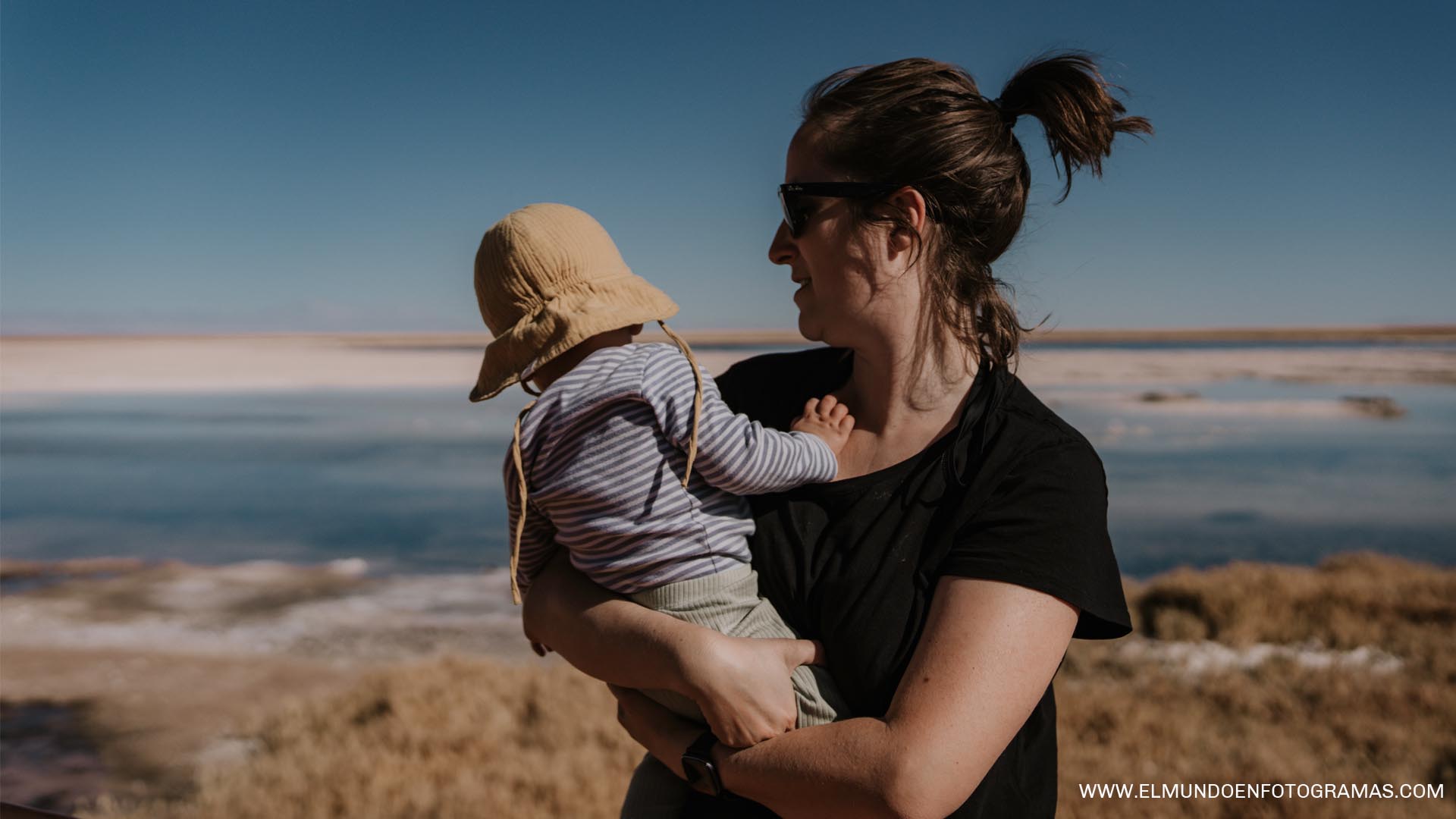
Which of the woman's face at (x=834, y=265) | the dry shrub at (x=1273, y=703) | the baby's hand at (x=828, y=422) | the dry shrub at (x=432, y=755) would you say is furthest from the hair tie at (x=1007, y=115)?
the dry shrub at (x=432, y=755)

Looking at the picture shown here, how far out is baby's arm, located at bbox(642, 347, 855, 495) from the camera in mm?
1547

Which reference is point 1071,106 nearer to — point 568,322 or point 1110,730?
point 568,322

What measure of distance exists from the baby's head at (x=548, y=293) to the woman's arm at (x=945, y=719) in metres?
0.74

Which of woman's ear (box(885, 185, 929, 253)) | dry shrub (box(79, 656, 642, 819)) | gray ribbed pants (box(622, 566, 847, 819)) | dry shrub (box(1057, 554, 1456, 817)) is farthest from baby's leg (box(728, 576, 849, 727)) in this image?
dry shrub (box(79, 656, 642, 819))

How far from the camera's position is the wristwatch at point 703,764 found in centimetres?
147

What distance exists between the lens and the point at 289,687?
25.7 feet

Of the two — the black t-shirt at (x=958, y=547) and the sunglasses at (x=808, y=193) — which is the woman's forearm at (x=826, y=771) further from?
the sunglasses at (x=808, y=193)

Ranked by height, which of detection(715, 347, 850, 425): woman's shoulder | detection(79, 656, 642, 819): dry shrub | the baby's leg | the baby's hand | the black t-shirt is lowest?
detection(79, 656, 642, 819): dry shrub

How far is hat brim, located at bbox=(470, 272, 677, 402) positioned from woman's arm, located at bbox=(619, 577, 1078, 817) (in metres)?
0.72

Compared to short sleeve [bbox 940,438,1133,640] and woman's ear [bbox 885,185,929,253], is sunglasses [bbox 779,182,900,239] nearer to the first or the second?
woman's ear [bbox 885,185,929,253]

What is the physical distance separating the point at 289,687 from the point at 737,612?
7.53 m

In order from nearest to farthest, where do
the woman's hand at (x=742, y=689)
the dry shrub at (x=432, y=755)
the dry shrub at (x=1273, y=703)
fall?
the woman's hand at (x=742, y=689), the dry shrub at (x=1273, y=703), the dry shrub at (x=432, y=755)

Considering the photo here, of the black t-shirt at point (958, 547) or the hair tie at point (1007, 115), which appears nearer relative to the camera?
the black t-shirt at point (958, 547)

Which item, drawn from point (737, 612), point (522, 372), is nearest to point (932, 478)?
point (737, 612)
